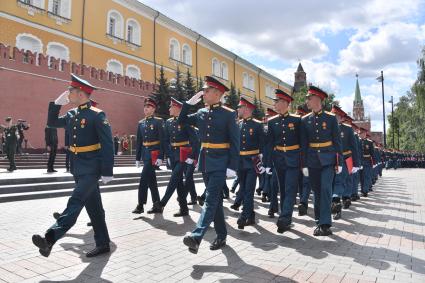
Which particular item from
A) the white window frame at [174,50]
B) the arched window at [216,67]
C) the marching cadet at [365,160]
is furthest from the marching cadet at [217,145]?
the arched window at [216,67]

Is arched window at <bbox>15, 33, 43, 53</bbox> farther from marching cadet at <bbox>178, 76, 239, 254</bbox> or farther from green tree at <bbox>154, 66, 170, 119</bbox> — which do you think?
marching cadet at <bbox>178, 76, 239, 254</bbox>

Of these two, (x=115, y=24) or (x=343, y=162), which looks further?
(x=115, y=24)

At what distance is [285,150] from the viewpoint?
6.27 meters

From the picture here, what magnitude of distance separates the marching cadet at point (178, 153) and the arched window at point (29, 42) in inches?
806

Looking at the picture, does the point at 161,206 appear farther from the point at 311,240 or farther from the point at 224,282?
the point at 224,282

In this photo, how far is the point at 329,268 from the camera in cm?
402

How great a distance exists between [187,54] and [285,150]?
3617 cm

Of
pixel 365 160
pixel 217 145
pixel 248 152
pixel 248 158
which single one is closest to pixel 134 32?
Answer: pixel 365 160

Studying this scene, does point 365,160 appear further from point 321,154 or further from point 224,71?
point 224,71

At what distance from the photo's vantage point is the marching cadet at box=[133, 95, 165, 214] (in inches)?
285

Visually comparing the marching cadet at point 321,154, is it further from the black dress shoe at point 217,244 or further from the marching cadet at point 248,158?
the black dress shoe at point 217,244

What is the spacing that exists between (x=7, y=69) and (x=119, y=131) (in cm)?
942

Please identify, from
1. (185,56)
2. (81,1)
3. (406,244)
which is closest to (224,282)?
(406,244)

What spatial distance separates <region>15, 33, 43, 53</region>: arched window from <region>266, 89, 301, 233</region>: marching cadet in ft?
73.4
